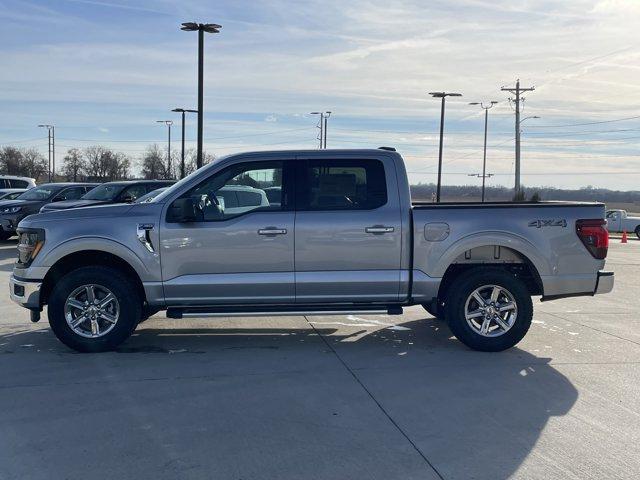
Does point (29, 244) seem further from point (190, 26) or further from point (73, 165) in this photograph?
point (73, 165)

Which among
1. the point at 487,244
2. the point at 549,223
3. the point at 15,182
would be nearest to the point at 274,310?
the point at 487,244

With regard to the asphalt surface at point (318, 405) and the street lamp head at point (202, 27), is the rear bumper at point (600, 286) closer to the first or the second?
the asphalt surface at point (318, 405)

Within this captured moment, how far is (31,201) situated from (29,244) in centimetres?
1288

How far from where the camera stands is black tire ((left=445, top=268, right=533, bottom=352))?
6867mm

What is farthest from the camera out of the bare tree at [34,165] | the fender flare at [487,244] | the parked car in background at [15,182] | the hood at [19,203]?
the bare tree at [34,165]

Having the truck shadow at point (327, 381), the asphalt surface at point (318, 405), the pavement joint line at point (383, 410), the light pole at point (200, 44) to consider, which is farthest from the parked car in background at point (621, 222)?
the pavement joint line at point (383, 410)

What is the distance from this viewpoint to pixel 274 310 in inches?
267

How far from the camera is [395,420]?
4891 mm

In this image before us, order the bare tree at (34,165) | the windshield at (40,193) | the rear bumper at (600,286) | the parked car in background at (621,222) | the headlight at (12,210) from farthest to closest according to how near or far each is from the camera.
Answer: the bare tree at (34,165) < the parked car in background at (621,222) < the windshield at (40,193) < the headlight at (12,210) < the rear bumper at (600,286)

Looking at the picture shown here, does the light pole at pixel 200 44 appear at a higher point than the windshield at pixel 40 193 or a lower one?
higher

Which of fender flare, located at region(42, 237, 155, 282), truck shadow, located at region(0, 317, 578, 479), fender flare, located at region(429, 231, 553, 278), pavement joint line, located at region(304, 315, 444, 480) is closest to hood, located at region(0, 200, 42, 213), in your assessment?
truck shadow, located at region(0, 317, 578, 479)

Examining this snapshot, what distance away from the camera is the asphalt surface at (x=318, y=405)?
4.14 m

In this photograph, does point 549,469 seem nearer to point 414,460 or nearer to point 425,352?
point 414,460

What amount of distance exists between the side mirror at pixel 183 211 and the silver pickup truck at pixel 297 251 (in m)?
0.01
